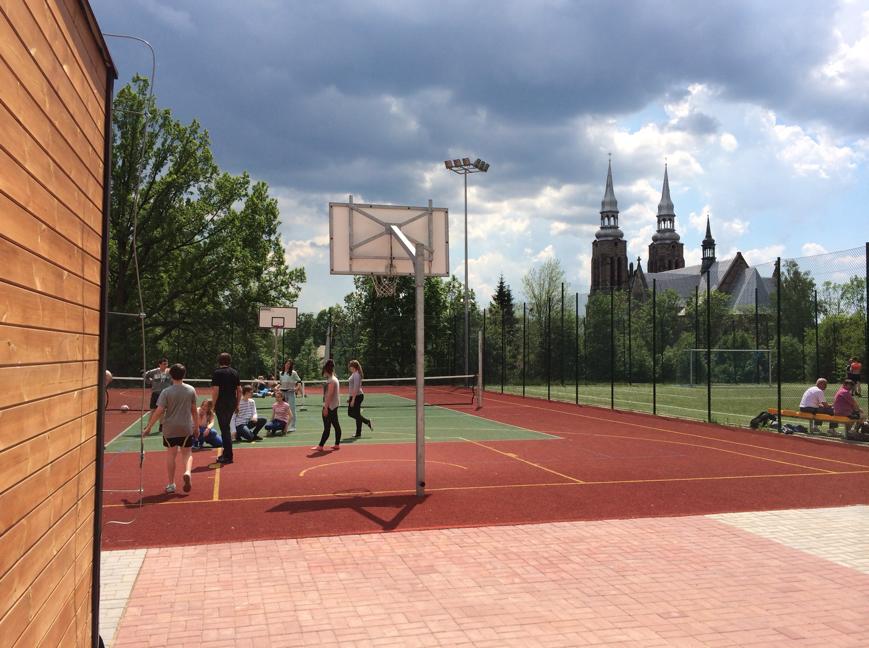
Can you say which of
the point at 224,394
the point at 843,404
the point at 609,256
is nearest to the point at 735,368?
the point at 843,404

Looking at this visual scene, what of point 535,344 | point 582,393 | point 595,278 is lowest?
point 582,393

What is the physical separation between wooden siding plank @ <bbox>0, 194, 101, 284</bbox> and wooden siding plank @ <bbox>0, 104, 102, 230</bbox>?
169mm

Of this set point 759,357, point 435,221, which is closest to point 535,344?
point 759,357

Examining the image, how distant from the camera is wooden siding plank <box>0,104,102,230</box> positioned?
2578 mm

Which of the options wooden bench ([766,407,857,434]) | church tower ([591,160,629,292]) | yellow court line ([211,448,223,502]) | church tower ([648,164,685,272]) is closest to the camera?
yellow court line ([211,448,223,502])

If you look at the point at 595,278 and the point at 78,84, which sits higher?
the point at 595,278

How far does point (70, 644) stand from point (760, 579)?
5317 mm

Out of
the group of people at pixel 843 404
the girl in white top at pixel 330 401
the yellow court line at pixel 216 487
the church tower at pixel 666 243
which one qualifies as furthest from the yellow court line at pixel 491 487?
the church tower at pixel 666 243

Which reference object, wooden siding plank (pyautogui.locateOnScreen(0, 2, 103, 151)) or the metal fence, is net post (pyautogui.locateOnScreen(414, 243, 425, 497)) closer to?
wooden siding plank (pyautogui.locateOnScreen(0, 2, 103, 151))

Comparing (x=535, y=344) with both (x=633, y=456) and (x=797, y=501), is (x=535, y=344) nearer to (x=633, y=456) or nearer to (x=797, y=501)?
(x=633, y=456)

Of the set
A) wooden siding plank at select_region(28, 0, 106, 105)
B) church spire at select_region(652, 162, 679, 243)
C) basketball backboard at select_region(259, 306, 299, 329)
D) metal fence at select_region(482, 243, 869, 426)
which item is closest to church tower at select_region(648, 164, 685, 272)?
church spire at select_region(652, 162, 679, 243)

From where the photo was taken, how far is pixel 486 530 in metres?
8.12

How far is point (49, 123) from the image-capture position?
3121mm

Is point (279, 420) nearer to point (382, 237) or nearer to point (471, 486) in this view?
point (382, 237)
